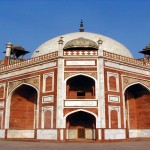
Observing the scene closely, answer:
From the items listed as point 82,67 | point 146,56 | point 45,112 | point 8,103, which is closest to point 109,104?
point 82,67

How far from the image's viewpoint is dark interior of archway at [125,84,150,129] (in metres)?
25.5

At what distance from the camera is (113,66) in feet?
73.4

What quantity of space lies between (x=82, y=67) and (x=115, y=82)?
344cm

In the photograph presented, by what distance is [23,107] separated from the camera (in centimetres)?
2634

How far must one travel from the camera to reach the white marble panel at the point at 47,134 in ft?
66.5

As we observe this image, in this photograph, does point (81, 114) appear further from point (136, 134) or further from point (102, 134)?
point (136, 134)

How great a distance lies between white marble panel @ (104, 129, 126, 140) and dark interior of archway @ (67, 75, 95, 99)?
147 inches

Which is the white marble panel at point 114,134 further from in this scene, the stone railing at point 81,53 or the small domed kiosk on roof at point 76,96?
the stone railing at point 81,53

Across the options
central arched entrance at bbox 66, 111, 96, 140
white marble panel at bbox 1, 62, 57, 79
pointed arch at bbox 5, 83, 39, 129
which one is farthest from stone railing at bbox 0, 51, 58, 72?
central arched entrance at bbox 66, 111, 96, 140

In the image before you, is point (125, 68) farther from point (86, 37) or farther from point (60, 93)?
point (86, 37)

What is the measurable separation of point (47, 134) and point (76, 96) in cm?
439

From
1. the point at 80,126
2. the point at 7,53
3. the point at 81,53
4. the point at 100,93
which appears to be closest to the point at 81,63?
the point at 81,53

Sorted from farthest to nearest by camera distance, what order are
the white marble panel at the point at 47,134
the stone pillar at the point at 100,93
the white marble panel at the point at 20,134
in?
the white marble panel at the point at 20,134 < the white marble panel at the point at 47,134 < the stone pillar at the point at 100,93

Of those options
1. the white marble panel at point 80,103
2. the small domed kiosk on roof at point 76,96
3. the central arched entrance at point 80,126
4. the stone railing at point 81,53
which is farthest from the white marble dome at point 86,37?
the white marble panel at point 80,103
